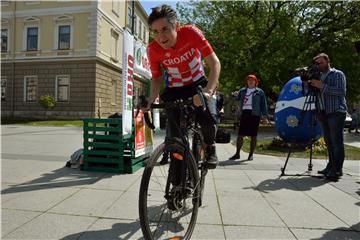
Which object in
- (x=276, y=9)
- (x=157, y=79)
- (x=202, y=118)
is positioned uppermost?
(x=276, y=9)

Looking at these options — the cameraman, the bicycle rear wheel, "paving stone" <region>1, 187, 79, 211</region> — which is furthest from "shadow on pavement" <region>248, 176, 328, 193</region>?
"paving stone" <region>1, 187, 79, 211</region>

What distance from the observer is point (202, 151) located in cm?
327

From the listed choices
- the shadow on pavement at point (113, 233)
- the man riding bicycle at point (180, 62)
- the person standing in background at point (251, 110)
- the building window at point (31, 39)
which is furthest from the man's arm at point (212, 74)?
the building window at point (31, 39)

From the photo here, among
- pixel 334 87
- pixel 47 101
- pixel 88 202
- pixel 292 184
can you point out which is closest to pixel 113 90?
pixel 47 101

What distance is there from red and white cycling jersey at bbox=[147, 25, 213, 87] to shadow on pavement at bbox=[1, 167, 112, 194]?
2.38 m

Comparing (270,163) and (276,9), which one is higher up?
(276,9)

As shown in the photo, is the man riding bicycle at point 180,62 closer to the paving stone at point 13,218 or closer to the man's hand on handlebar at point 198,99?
the man's hand on handlebar at point 198,99

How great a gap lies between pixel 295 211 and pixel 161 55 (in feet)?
7.76

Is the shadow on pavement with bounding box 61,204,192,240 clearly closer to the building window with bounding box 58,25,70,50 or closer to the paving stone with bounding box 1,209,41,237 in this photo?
the paving stone with bounding box 1,209,41,237

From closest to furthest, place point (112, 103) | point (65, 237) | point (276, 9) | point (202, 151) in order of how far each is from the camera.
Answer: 1. point (65, 237)
2. point (202, 151)
3. point (276, 9)
4. point (112, 103)

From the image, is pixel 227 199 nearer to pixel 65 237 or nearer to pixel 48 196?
pixel 65 237

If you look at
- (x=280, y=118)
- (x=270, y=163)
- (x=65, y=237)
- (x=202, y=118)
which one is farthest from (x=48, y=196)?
(x=280, y=118)

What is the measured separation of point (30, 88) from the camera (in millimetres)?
27344

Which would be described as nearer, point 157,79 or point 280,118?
point 157,79
